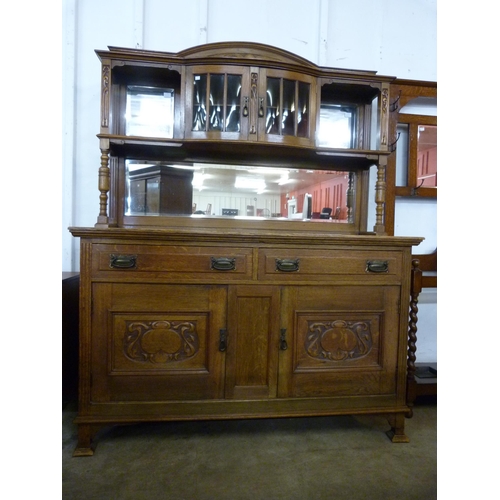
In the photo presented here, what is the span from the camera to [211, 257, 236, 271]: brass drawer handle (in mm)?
1697

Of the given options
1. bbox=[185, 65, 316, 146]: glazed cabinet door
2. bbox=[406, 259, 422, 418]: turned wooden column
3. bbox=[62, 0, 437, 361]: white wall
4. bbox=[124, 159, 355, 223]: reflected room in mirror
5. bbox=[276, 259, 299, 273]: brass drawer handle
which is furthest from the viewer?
bbox=[62, 0, 437, 361]: white wall

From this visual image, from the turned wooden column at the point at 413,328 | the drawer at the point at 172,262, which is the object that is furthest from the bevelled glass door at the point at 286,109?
the turned wooden column at the point at 413,328

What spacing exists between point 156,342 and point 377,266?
1.18 meters

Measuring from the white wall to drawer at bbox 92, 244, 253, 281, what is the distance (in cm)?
82

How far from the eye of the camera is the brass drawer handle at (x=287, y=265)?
68.4 inches

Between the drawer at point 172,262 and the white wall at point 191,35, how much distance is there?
0.82m

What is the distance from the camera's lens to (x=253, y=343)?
1745mm

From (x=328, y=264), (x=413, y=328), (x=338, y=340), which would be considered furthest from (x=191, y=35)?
(x=413, y=328)

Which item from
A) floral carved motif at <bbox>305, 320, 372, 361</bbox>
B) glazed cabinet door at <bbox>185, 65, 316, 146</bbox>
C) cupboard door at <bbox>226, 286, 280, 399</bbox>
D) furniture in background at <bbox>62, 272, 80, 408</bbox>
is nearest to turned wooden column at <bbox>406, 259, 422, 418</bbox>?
floral carved motif at <bbox>305, 320, 372, 361</bbox>

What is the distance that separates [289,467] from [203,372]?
0.59 meters

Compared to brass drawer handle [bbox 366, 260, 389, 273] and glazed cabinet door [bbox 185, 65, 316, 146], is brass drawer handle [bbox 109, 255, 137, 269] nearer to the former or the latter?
glazed cabinet door [bbox 185, 65, 316, 146]

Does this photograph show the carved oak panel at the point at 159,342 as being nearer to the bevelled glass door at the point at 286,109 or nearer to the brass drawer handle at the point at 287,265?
the brass drawer handle at the point at 287,265

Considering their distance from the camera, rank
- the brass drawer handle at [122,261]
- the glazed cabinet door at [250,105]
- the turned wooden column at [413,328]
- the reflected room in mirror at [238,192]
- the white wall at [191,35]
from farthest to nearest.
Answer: the white wall at [191,35] → the reflected room in mirror at [238,192] → the turned wooden column at [413,328] → the glazed cabinet door at [250,105] → the brass drawer handle at [122,261]
